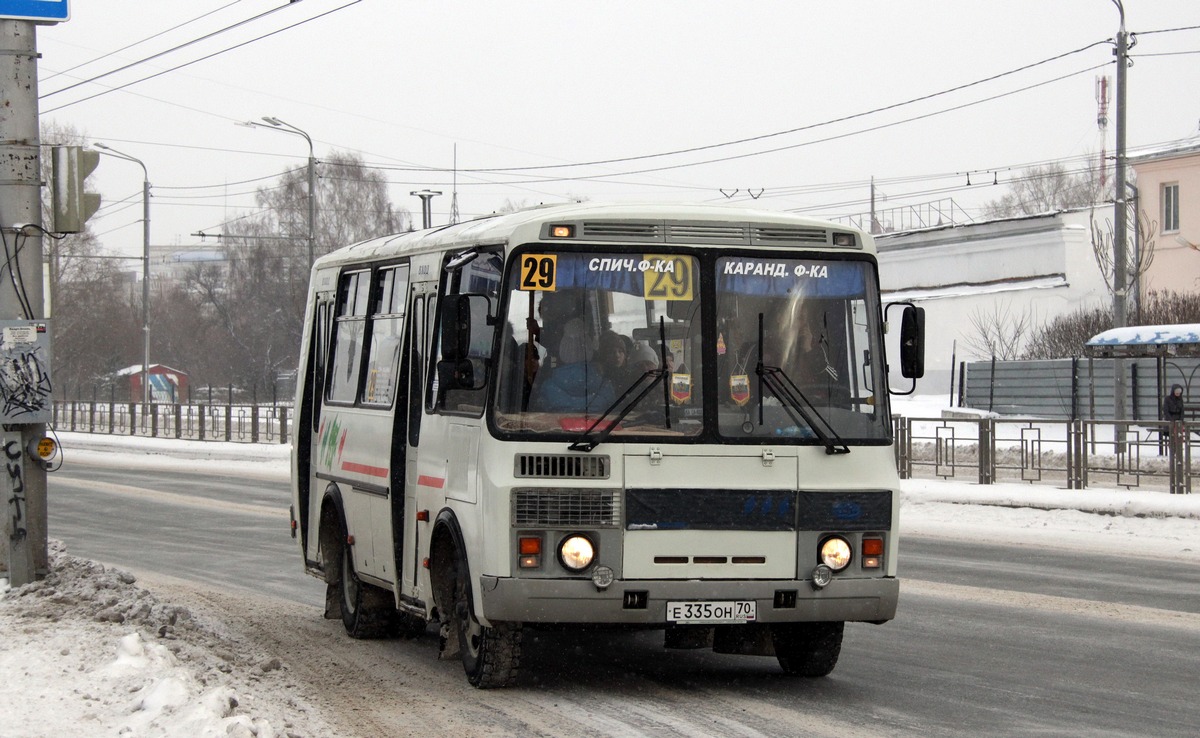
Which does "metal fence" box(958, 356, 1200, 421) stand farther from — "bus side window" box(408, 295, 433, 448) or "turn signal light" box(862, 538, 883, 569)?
"turn signal light" box(862, 538, 883, 569)

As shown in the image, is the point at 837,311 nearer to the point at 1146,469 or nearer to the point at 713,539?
the point at 713,539

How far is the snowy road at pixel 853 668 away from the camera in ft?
25.2

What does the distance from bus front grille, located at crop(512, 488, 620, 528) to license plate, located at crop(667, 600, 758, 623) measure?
550 mm

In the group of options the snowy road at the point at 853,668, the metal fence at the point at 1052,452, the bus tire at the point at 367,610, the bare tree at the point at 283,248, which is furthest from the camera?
the bare tree at the point at 283,248

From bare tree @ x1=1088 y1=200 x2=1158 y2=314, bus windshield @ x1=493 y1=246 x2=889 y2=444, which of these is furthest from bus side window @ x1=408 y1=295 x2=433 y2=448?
bare tree @ x1=1088 y1=200 x2=1158 y2=314

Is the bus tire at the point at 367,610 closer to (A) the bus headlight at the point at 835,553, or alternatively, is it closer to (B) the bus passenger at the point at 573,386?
(B) the bus passenger at the point at 573,386

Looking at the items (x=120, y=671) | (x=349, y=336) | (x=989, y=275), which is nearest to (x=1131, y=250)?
(x=989, y=275)

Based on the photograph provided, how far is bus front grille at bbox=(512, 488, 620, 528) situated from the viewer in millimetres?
8062

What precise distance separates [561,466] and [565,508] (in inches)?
8.5

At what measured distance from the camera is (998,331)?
5338 cm

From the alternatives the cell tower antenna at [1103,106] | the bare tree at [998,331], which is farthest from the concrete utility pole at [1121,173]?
the cell tower antenna at [1103,106]

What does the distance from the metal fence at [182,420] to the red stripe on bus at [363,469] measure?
35651 mm

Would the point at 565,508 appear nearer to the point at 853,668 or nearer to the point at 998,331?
the point at 853,668

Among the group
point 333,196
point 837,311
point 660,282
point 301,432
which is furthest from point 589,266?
point 333,196
